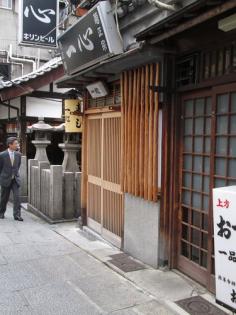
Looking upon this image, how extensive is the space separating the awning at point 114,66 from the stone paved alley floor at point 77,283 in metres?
3.62

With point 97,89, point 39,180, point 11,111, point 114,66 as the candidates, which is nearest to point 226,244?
point 114,66

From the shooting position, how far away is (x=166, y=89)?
21.8ft

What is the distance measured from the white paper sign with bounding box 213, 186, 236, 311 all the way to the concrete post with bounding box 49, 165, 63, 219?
6732 millimetres

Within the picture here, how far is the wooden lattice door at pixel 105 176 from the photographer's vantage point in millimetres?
8516

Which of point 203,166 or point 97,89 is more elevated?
point 97,89

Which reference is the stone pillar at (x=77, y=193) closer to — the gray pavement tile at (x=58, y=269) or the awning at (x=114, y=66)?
the awning at (x=114, y=66)

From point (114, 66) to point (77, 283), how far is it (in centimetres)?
397

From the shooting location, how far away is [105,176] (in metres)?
9.08

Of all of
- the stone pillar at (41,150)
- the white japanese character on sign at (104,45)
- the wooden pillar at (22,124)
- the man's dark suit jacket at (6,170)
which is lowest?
the man's dark suit jacket at (6,170)

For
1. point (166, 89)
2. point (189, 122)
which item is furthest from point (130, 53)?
point (189, 122)

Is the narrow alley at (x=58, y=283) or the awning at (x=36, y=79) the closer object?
the narrow alley at (x=58, y=283)

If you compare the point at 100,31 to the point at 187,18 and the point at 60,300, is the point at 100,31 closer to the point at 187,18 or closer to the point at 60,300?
the point at 187,18

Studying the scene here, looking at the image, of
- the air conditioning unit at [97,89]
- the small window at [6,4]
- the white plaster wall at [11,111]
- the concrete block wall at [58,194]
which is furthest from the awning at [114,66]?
the small window at [6,4]

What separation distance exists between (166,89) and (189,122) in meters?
0.67
